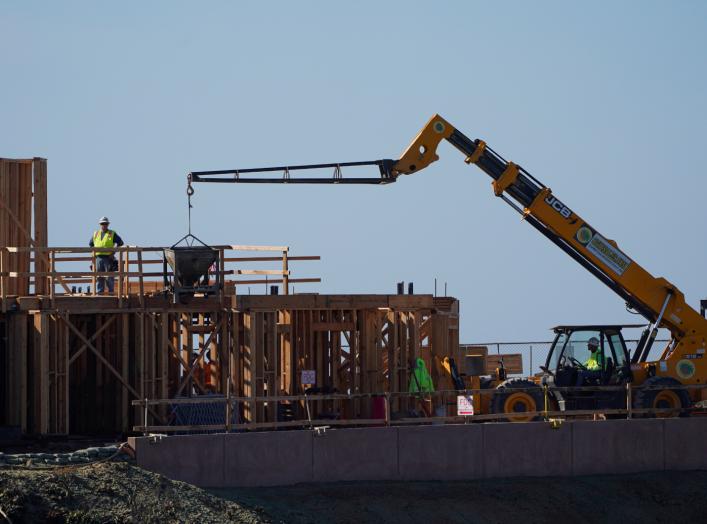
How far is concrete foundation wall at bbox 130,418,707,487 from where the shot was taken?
22.6 metres

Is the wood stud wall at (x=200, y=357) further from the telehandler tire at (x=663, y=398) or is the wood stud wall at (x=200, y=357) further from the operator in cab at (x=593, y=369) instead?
the telehandler tire at (x=663, y=398)

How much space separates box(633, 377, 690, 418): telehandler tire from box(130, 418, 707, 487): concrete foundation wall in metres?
0.56

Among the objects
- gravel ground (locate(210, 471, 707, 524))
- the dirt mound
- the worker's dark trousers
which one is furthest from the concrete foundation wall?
the worker's dark trousers

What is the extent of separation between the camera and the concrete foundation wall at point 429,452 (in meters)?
22.6

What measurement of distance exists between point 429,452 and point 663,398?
17.9 ft

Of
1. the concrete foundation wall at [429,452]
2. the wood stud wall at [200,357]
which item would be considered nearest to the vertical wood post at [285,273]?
the wood stud wall at [200,357]

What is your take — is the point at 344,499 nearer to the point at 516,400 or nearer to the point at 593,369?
the point at 516,400

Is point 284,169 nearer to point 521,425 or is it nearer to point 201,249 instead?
point 201,249

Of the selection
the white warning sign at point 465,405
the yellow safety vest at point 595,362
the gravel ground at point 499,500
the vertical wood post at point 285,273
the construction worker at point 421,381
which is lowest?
the gravel ground at point 499,500

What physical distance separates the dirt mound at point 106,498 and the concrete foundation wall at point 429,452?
106 cm

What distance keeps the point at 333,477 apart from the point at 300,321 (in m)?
7.34

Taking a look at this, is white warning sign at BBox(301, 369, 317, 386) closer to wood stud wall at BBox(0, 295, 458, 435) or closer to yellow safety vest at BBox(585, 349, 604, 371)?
wood stud wall at BBox(0, 295, 458, 435)

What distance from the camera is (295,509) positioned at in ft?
72.2

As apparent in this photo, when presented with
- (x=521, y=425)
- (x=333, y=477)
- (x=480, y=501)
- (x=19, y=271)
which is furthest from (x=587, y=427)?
(x=19, y=271)
